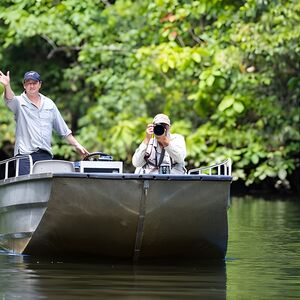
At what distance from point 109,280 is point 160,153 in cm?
200

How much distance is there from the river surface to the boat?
187 mm

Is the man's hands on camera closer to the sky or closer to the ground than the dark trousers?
closer to the sky

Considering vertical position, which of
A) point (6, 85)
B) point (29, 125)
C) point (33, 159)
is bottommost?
point (33, 159)

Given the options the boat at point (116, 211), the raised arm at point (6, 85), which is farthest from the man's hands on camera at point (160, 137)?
the raised arm at point (6, 85)

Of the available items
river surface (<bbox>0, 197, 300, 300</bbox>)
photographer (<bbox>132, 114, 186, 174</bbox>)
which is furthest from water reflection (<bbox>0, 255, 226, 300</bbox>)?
photographer (<bbox>132, 114, 186, 174</bbox>)

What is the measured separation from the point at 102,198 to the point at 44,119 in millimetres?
1592

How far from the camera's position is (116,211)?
1127cm

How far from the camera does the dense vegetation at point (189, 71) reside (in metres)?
23.9

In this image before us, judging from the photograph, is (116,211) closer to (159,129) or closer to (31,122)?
(159,129)

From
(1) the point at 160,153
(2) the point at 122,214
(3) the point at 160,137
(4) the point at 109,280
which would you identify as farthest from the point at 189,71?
(4) the point at 109,280

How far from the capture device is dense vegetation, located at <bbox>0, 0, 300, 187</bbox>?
23.9 m

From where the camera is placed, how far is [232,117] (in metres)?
24.8

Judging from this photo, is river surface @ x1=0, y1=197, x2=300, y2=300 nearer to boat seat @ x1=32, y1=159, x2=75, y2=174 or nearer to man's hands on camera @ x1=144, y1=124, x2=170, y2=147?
boat seat @ x1=32, y1=159, x2=75, y2=174

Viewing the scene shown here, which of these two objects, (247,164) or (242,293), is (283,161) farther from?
(242,293)
